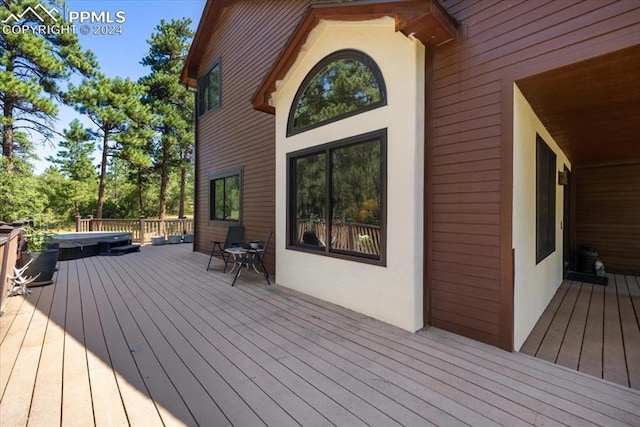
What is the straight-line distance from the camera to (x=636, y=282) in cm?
518

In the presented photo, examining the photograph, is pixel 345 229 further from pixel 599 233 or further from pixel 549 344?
pixel 599 233

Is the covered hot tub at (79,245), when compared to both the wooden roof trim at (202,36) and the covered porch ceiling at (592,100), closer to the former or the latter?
the wooden roof trim at (202,36)

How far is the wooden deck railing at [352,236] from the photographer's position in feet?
11.7

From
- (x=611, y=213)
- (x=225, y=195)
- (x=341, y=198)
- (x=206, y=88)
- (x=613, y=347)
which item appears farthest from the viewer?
(x=206, y=88)

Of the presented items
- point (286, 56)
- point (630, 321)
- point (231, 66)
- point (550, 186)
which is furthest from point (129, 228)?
point (630, 321)

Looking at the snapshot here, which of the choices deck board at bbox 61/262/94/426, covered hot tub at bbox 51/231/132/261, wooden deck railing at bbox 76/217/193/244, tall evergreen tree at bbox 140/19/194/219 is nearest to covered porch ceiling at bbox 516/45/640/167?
deck board at bbox 61/262/94/426

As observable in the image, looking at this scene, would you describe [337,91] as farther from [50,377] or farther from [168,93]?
[168,93]

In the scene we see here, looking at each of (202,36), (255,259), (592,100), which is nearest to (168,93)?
(202,36)

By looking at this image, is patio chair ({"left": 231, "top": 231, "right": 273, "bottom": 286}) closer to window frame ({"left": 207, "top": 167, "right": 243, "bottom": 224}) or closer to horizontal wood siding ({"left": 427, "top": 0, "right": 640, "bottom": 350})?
window frame ({"left": 207, "top": 167, "right": 243, "bottom": 224})

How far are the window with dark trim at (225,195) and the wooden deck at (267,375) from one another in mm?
3675

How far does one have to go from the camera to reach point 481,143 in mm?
2826

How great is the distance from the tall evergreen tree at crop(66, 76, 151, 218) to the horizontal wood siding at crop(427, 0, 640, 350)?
15532 millimetres

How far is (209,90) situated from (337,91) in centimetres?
618

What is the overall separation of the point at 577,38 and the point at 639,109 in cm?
164
